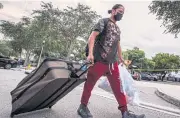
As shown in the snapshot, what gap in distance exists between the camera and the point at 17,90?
3.52 m

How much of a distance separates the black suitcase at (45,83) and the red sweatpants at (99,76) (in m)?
0.11

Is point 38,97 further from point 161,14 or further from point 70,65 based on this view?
point 161,14

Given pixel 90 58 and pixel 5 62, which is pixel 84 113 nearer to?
pixel 90 58

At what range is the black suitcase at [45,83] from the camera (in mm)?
3216

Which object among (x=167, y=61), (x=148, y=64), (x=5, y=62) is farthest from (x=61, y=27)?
(x=148, y=64)

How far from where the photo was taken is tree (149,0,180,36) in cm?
1274

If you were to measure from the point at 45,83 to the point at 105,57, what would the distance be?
3.24 ft

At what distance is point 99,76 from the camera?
3723 mm

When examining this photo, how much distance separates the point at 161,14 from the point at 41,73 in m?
11.8

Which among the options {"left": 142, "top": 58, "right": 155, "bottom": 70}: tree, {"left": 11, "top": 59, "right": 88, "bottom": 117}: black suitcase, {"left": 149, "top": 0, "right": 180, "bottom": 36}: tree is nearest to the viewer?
{"left": 11, "top": 59, "right": 88, "bottom": 117}: black suitcase

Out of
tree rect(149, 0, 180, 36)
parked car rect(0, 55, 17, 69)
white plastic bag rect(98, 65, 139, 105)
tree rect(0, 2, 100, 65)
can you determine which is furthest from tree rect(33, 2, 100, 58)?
white plastic bag rect(98, 65, 139, 105)

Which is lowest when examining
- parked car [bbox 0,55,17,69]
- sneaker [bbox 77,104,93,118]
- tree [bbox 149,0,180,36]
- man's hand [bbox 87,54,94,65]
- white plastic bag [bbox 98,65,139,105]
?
parked car [bbox 0,55,17,69]

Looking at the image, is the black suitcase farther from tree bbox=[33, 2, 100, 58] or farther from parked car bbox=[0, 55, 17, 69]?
tree bbox=[33, 2, 100, 58]

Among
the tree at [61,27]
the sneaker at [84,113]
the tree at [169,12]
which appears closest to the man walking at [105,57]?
the sneaker at [84,113]
